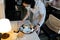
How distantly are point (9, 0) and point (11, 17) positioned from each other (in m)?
0.40

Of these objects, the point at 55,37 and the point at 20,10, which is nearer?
the point at 55,37

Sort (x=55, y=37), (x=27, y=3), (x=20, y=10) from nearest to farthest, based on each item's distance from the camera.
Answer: (x=27, y=3) → (x=55, y=37) → (x=20, y=10)

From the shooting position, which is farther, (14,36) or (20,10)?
(20,10)

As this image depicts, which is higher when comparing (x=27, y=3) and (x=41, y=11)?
(x=27, y=3)

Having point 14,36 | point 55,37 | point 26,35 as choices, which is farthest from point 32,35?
point 55,37

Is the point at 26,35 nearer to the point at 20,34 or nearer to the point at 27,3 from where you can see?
the point at 20,34

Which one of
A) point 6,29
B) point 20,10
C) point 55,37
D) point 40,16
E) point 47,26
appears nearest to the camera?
point 6,29

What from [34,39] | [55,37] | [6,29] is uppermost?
[6,29]

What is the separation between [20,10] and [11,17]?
1.89ft

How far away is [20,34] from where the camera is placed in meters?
1.70

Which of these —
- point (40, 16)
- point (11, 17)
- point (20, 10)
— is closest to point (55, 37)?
point (40, 16)

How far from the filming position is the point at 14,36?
1.62 m

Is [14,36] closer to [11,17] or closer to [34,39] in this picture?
[34,39]

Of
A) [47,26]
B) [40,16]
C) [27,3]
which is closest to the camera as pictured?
[27,3]
